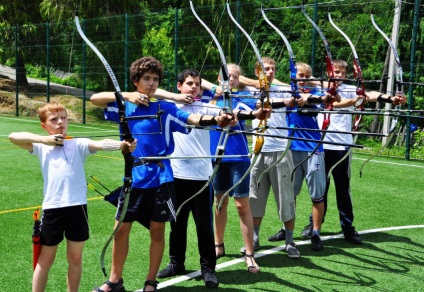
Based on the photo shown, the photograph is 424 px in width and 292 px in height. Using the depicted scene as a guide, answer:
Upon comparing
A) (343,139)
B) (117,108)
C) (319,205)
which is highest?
(117,108)

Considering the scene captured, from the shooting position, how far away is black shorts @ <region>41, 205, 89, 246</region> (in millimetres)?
3555

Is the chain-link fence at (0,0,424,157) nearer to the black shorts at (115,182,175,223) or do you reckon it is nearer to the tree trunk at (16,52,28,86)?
the tree trunk at (16,52,28,86)

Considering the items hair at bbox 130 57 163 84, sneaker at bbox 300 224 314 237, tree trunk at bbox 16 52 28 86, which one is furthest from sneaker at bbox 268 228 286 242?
tree trunk at bbox 16 52 28 86

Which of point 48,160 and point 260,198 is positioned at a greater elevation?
point 48,160

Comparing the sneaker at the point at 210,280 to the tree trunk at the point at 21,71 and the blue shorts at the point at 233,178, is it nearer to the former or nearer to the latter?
the blue shorts at the point at 233,178

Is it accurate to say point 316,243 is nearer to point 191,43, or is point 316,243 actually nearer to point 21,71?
point 191,43

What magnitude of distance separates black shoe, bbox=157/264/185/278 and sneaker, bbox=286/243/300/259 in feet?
3.17

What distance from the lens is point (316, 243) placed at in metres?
5.29

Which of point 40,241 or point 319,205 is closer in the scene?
point 40,241

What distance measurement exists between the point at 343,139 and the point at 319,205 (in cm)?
66

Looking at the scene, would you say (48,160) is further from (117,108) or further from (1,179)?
(1,179)

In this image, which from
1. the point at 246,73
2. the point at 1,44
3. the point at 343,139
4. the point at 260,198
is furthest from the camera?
the point at 1,44

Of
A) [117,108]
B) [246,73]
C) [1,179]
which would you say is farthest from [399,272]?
[246,73]

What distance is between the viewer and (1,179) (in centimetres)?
813
